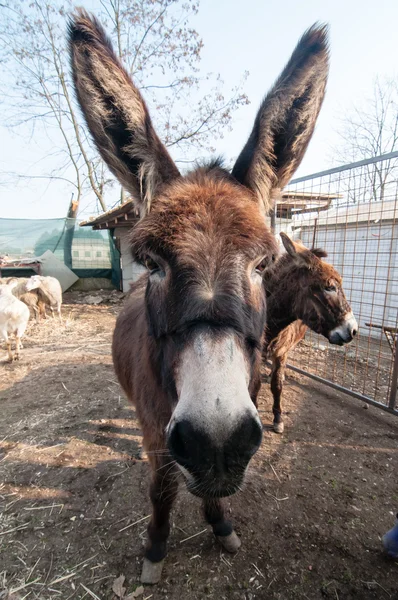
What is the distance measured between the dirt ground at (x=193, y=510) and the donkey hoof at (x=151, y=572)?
0.20 feet

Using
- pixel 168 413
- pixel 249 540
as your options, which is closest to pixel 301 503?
pixel 249 540

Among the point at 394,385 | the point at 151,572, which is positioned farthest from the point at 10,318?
the point at 394,385

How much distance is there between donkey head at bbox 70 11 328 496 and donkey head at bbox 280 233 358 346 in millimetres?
2811

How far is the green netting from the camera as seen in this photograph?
15758 millimetres

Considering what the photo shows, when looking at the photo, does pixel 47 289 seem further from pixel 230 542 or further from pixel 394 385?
pixel 394 385

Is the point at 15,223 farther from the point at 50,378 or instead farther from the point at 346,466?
the point at 346,466

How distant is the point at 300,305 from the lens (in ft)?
15.1

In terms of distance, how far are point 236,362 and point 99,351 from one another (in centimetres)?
720

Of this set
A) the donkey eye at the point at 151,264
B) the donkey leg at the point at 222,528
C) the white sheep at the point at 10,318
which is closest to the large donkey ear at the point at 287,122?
the donkey eye at the point at 151,264

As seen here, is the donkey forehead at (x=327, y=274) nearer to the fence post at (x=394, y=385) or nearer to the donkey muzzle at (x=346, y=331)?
the donkey muzzle at (x=346, y=331)

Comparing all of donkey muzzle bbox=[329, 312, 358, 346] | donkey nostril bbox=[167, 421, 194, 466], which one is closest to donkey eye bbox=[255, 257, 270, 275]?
donkey nostril bbox=[167, 421, 194, 466]

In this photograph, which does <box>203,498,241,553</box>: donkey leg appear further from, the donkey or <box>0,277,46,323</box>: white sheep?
A: <box>0,277,46,323</box>: white sheep

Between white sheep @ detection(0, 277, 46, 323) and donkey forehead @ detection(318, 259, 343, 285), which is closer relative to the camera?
donkey forehead @ detection(318, 259, 343, 285)

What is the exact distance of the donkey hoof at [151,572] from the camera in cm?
231
